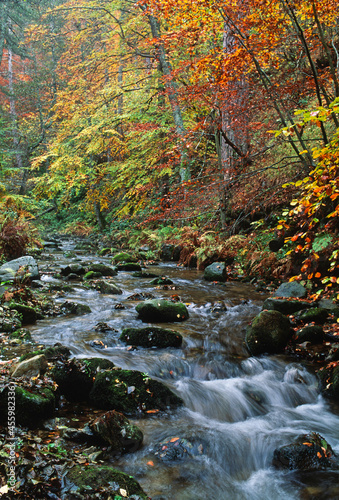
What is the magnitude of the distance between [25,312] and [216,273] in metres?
5.49

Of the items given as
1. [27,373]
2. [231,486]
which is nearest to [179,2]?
[27,373]

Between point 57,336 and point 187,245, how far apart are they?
7787mm

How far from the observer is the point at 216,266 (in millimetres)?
9938

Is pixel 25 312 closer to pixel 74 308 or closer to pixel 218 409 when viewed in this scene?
pixel 74 308

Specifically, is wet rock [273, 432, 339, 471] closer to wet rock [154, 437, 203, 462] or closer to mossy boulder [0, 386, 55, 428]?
wet rock [154, 437, 203, 462]

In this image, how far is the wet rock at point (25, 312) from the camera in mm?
5836

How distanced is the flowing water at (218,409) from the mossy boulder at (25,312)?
0.18m

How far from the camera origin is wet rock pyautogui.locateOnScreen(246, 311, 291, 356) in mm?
5109

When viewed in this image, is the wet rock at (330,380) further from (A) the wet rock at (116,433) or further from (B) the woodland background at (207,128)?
(A) the wet rock at (116,433)

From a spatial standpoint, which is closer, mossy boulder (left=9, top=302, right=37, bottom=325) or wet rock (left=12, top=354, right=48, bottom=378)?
wet rock (left=12, top=354, right=48, bottom=378)

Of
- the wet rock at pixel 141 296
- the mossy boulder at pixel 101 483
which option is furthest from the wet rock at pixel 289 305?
the mossy boulder at pixel 101 483

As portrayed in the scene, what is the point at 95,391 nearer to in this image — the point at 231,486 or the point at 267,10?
the point at 231,486

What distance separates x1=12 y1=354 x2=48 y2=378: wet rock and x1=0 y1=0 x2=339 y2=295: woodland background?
330cm

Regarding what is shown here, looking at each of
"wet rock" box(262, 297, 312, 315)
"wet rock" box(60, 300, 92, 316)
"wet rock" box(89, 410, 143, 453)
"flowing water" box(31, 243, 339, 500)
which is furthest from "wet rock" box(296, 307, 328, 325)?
"wet rock" box(60, 300, 92, 316)
